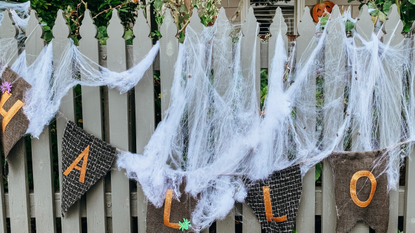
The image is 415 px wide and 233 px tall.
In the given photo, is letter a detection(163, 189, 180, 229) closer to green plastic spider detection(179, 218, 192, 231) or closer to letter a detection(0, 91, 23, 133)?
green plastic spider detection(179, 218, 192, 231)

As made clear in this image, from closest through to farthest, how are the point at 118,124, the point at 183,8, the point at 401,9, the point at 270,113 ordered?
the point at 270,113 < the point at 118,124 < the point at 401,9 < the point at 183,8

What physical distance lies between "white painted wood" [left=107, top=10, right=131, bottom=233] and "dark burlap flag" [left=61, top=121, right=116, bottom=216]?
0.08 meters

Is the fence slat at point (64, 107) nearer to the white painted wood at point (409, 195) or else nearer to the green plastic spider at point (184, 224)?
the green plastic spider at point (184, 224)

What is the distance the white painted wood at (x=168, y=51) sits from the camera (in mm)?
1965

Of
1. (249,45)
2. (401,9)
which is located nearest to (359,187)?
(249,45)

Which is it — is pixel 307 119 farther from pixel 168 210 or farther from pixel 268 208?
pixel 168 210

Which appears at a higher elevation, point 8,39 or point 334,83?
point 8,39

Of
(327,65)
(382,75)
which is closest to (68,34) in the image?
(327,65)

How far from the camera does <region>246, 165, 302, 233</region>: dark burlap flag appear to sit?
6.49 feet

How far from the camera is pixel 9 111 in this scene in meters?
2.08

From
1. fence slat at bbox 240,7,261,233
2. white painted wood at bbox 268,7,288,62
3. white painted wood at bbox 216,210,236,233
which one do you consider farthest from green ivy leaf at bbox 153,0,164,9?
white painted wood at bbox 216,210,236,233

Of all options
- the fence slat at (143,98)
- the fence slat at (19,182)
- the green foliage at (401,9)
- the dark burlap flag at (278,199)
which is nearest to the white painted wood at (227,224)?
the dark burlap flag at (278,199)

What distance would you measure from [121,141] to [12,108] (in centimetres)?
77

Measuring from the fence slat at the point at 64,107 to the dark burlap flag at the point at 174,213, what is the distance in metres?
0.55
